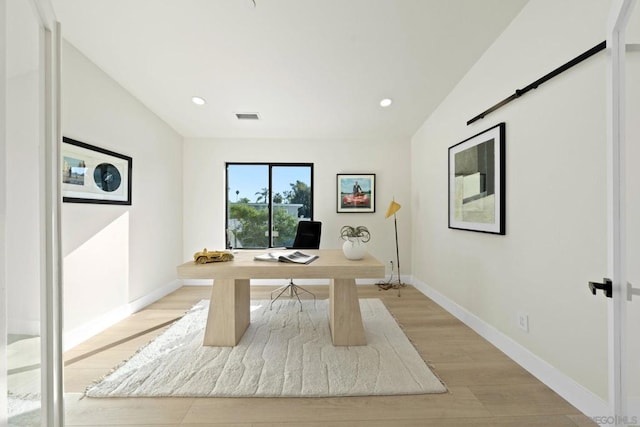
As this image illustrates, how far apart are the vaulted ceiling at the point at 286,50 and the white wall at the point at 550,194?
371 millimetres

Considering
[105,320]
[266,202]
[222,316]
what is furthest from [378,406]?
[266,202]

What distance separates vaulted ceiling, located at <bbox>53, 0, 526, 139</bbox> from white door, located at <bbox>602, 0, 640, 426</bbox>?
1445 mm

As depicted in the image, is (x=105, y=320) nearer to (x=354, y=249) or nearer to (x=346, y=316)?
(x=346, y=316)

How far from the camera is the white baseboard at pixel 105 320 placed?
2250 millimetres

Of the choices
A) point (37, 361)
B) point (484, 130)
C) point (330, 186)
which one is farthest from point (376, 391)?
point (330, 186)

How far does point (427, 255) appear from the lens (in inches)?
146

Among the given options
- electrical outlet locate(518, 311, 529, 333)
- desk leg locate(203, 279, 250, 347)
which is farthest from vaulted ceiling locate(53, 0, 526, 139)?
electrical outlet locate(518, 311, 529, 333)

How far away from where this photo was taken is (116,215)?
9.26ft

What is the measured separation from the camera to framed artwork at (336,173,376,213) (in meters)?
4.33

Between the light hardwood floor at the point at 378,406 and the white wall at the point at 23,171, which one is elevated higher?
the white wall at the point at 23,171

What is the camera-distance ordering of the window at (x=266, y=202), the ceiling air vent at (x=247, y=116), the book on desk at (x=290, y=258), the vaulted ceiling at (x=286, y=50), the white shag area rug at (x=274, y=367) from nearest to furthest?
1. the white shag area rug at (x=274, y=367)
2. the vaulted ceiling at (x=286, y=50)
3. the book on desk at (x=290, y=258)
4. the ceiling air vent at (x=247, y=116)
5. the window at (x=266, y=202)

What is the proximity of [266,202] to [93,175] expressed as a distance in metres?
2.30

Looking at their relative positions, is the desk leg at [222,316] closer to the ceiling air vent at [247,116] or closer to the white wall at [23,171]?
the white wall at [23,171]

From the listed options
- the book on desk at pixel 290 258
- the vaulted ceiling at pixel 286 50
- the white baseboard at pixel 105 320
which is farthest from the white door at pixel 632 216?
the white baseboard at pixel 105 320
